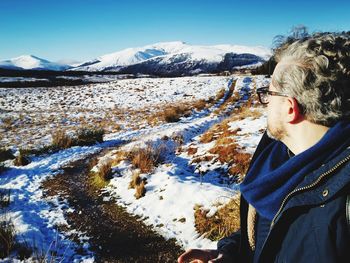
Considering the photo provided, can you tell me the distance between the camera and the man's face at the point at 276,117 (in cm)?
175

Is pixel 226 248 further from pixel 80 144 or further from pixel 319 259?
pixel 80 144

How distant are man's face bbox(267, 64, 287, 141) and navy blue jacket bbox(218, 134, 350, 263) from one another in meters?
0.49

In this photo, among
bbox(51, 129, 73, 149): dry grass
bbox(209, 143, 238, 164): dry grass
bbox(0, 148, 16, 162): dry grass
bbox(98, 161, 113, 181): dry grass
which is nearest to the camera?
bbox(209, 143, 238, 164): dry grass

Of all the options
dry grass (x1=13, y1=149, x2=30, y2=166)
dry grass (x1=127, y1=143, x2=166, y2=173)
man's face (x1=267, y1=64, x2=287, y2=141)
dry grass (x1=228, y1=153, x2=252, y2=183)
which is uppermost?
man's face (x1=267, y1=64, x2=287, y2=141)

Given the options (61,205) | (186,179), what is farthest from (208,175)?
(61,205)

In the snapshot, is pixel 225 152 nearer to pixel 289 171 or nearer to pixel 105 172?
pixel 105 172

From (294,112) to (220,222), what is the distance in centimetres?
347

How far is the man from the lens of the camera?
116 cm

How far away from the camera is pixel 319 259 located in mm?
1131

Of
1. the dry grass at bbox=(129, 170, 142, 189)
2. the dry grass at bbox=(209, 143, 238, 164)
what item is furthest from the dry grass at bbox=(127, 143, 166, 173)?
the dry grass at bbox=(209, 143, 238, 164)

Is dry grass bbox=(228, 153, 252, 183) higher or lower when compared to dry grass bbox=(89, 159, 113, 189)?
higher

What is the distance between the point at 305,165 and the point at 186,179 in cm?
538

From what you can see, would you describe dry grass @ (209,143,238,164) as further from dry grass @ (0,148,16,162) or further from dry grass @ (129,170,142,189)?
dry grass @ (0,148,16,162)

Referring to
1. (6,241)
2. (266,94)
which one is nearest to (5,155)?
(6,241)
